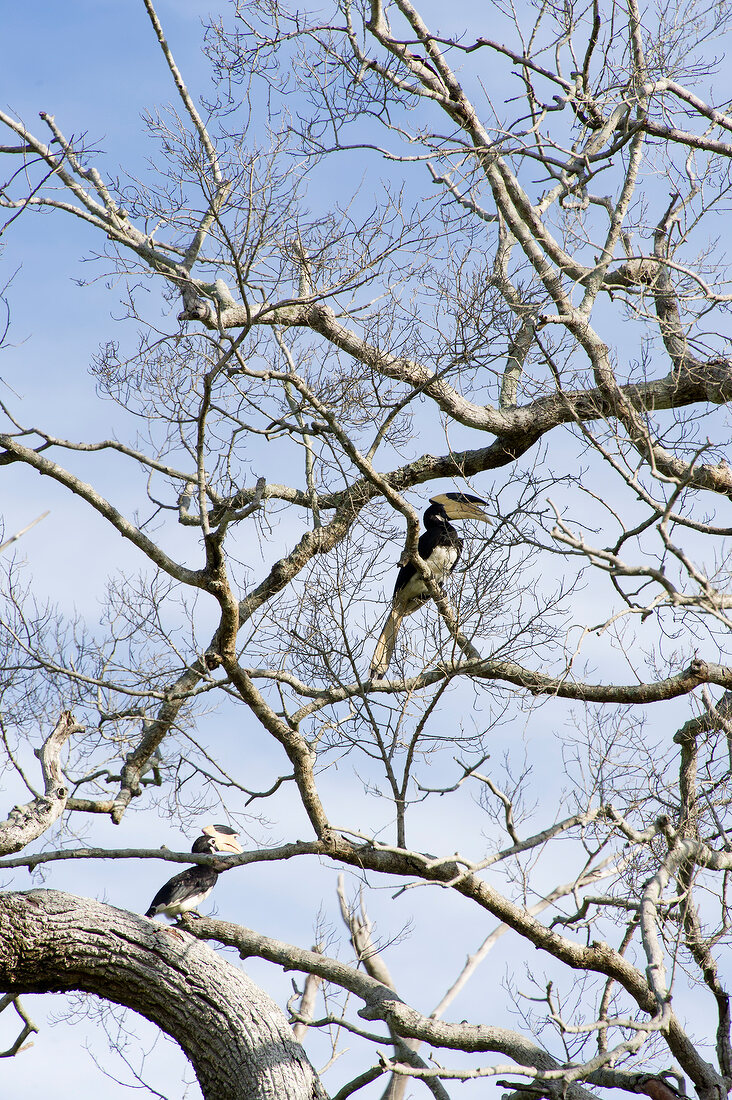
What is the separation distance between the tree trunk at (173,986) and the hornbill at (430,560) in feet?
4.47

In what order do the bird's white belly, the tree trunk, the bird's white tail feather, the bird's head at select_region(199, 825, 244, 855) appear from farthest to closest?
the bird's white belly < the bird's head at select_region(199, 825, 244, 855) < the bird's white tail feather < the tree trunk

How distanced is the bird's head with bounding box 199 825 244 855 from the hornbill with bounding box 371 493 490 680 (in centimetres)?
106

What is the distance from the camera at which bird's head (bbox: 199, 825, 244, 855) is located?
4.66 meters

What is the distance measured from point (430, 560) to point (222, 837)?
6.64 ft

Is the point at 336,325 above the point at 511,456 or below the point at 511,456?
below

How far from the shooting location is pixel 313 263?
13.9 ft

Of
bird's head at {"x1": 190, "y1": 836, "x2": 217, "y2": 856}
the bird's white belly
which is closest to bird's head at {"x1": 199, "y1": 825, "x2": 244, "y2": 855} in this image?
bird's head at {"x1": 190, "y1": 836, "x2": 217, "y2": 856}

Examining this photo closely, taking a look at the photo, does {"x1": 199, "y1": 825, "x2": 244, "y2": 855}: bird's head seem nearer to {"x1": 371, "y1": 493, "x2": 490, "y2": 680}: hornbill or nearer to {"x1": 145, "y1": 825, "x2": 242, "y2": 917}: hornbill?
{"x1": 145, "y1": 825, "x2": 242, "y2": 917}: hornbill

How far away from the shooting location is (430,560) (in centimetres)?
588

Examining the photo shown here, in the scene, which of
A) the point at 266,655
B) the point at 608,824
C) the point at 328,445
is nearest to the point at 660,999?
the point at 608,824

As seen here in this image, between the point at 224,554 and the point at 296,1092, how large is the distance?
1.95 meters

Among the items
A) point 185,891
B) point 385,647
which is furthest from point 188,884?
point 385,647

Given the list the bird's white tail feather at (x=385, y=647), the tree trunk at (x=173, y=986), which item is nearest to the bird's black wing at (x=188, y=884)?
the tree trunk at (x=173, y=986)

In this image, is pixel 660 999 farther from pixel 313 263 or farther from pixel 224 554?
pixel 313 263
